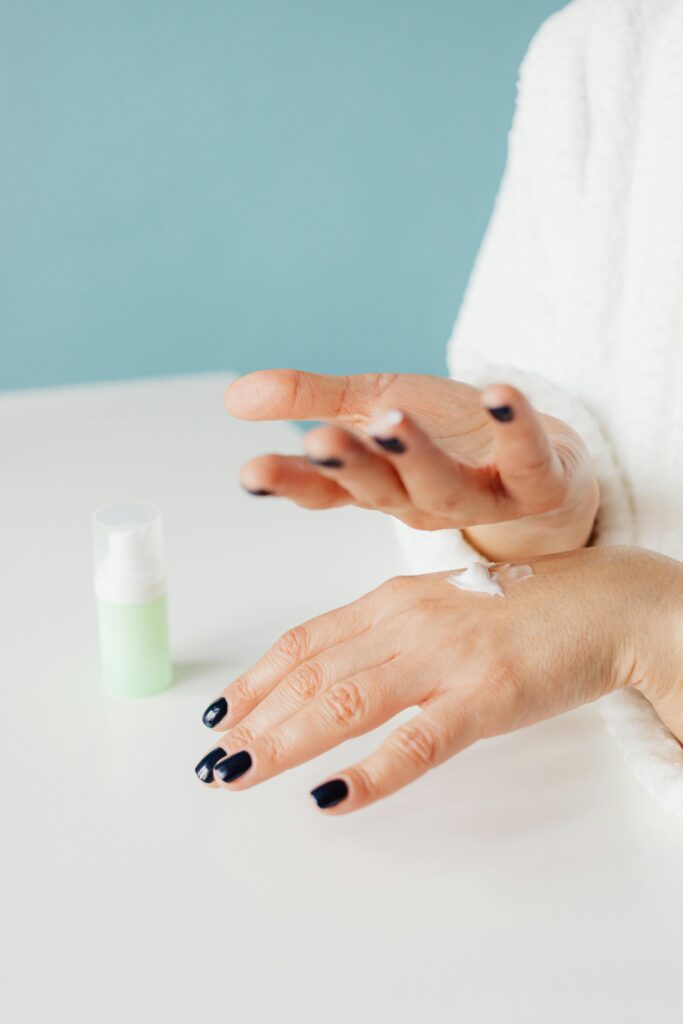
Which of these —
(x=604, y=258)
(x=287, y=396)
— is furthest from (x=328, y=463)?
(x=604, y=258)

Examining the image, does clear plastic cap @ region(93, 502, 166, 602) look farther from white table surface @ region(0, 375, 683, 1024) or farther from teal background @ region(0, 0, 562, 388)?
teal background @ region(0, 0, 562, 388)

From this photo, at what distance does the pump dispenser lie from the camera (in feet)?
2.37

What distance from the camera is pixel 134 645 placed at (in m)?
0.73

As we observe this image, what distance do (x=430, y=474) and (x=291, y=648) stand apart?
7.5 inches

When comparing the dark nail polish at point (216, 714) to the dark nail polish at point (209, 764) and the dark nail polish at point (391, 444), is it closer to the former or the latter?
the dark nail polish at point (209, 764)

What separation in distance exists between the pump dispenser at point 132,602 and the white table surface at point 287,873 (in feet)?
0.07

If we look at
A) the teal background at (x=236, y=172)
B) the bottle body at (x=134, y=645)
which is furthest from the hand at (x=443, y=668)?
the teal background at (x=236, y=172)

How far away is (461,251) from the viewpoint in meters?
2.03

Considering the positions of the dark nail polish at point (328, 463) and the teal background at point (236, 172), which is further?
the teal background at point (236, 172)

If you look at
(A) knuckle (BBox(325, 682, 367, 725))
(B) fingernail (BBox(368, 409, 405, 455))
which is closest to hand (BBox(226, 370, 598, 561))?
(B) fingernail (BBox(368, 409, 405, 455))

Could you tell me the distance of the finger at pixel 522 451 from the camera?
49 centimetres

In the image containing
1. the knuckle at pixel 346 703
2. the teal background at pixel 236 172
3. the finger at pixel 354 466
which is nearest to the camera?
the finger at pixel 354 466

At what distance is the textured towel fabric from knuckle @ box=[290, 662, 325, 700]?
0.59 feet

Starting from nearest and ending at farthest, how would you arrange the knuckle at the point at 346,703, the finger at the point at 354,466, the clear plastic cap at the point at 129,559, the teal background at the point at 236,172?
the finger at the point at 354,466
the knuckle at the point at 346,703
the clear plastic cap at the point at 129,559
the teal background at the point at 236,172
